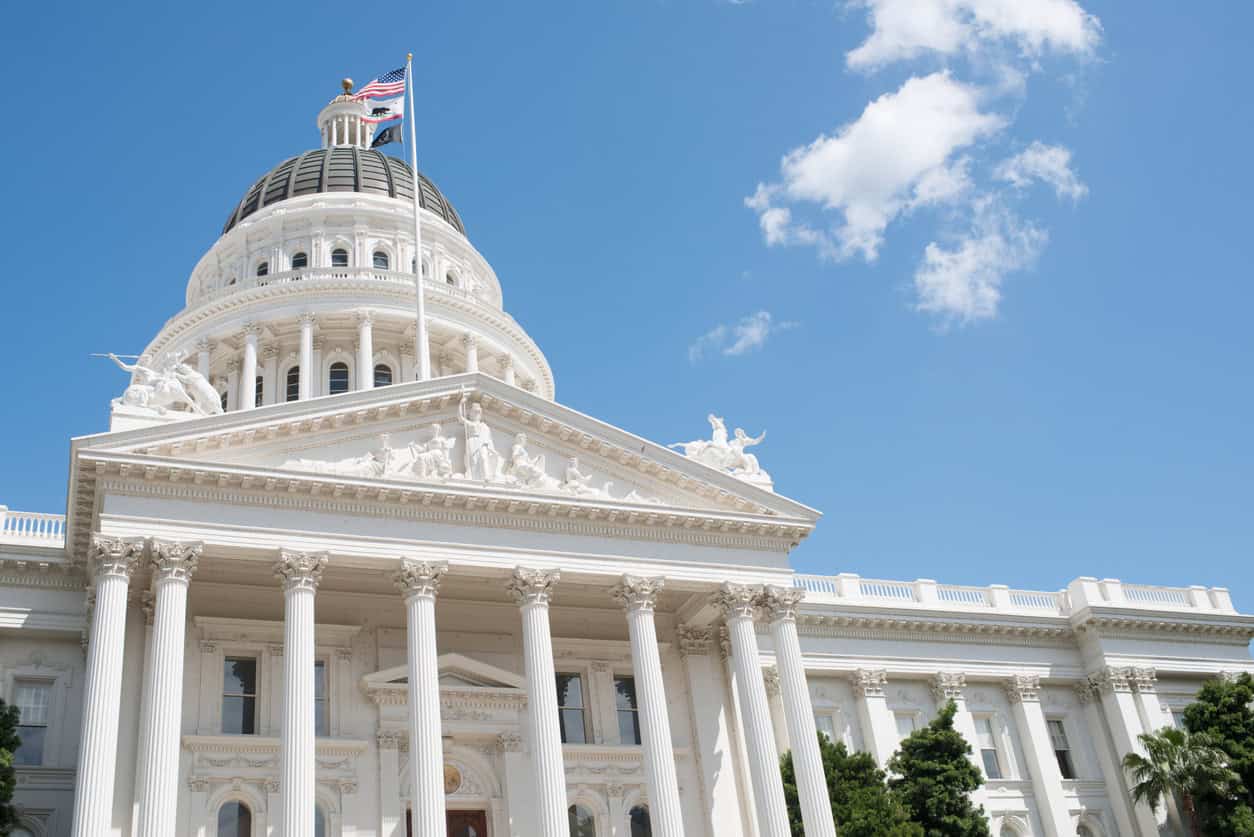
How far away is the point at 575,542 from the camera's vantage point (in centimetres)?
3083

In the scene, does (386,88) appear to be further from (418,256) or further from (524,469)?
(524,469)

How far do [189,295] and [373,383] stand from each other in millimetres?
12346

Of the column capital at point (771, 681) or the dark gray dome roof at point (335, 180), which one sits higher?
the dark gray dome roof at point (335, 180)

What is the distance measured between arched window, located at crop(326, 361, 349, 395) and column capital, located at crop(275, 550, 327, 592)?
22571 mm

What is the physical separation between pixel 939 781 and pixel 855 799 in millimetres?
2944

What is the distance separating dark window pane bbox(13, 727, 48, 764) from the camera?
95.1 ft

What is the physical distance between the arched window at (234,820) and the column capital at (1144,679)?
2816cm

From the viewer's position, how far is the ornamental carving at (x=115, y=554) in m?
25.8

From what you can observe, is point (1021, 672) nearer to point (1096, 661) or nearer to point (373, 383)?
point (1096, 661)

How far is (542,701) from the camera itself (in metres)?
28.6

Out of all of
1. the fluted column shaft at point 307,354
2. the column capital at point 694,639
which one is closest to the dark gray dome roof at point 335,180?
the fluted column shaft at point 307,354

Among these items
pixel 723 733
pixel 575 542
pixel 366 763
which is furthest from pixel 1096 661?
pixel 366 763

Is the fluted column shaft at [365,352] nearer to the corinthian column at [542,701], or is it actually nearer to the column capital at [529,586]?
the column capital at [529,586]

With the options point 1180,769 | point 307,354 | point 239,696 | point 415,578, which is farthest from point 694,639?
point 307,354
